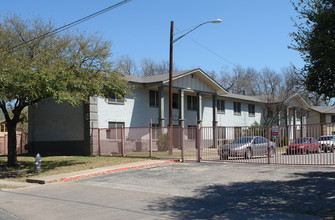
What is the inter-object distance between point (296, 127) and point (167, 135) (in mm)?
7747

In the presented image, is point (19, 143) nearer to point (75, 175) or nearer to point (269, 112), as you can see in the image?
point (75, 175)

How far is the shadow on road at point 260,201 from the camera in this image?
7184 mm

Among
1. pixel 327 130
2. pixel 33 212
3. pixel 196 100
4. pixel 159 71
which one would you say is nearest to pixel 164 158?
pixel 327 130

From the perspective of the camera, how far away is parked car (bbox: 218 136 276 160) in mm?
14570

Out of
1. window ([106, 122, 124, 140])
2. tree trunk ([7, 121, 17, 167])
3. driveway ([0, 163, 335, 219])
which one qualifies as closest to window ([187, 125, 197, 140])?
driveway ([0, 163, 335, 219])

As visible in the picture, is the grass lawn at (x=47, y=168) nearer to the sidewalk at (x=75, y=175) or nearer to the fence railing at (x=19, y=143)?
the sidewalk at (x=75, y=175)

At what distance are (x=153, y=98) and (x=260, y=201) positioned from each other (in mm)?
19689

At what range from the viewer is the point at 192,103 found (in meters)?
31.3

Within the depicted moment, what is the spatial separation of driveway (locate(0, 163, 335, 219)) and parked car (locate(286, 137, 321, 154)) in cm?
69

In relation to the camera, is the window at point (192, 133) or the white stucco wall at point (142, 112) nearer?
the window at point (192, 133)

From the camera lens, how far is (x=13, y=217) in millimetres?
7520

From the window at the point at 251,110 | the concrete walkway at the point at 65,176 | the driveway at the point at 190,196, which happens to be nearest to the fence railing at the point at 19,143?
the concrete walkway at the point at 65,176

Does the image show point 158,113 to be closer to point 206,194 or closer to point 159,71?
point 206,194

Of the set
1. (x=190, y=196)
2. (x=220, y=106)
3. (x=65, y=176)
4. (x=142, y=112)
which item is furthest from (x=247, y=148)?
(x=220, y=106)
